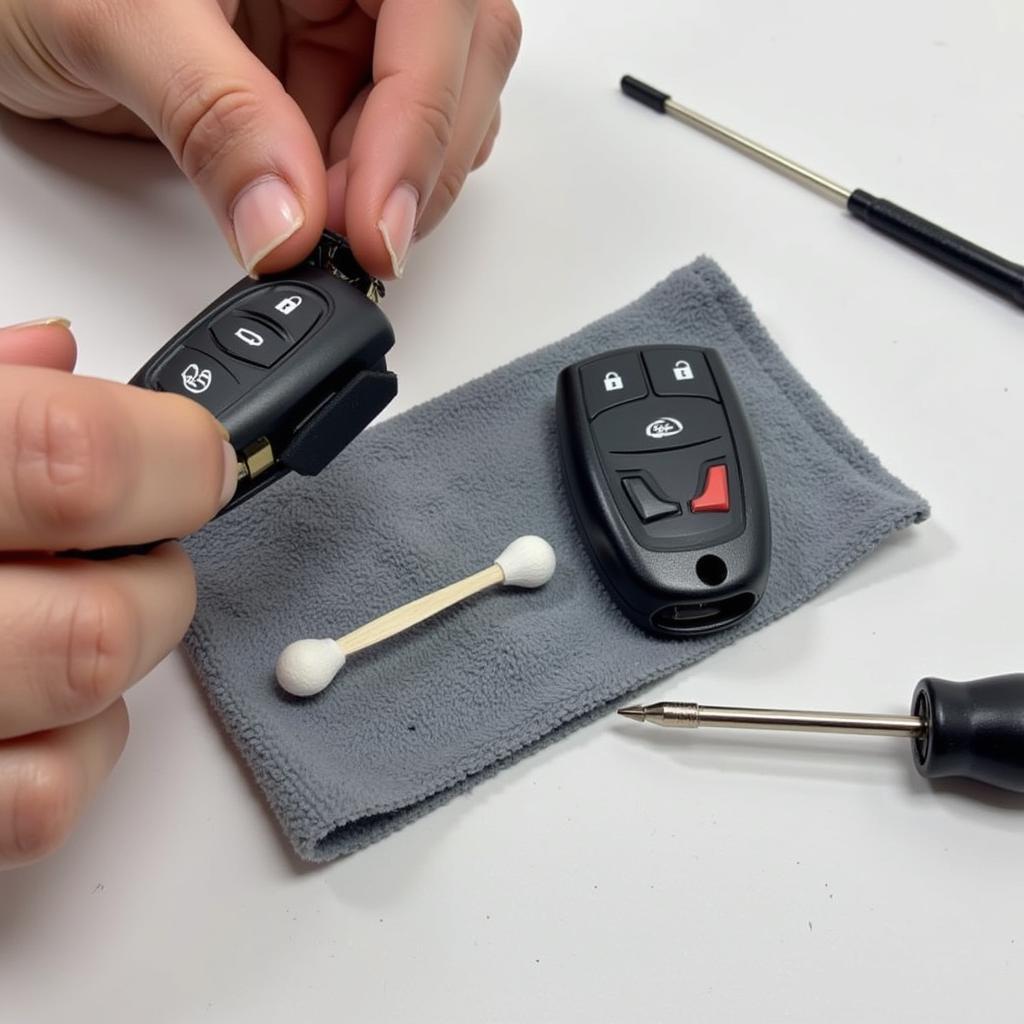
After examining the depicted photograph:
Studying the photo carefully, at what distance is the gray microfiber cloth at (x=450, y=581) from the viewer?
0.50 metres

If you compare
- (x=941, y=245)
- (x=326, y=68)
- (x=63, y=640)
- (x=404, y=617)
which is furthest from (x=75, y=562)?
(x=941, y=245)

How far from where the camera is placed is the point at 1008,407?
0.68 metres

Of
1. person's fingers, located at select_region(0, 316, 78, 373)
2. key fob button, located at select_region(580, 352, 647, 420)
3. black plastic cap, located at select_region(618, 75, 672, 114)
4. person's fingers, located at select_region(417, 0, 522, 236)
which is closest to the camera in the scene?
person's fingers, located at select_region(0, 316, 78, 373)

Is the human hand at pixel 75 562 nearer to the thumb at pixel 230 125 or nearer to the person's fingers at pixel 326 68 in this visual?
the thumb at pixel 230 125

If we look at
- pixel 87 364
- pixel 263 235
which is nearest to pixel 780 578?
pixel 263 235

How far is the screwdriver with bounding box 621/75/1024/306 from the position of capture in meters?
0.73

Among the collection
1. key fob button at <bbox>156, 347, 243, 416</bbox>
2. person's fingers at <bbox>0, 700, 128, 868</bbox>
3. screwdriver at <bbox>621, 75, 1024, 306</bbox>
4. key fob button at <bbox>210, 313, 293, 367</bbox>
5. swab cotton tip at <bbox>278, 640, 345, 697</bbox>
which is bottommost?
person's fingers at <bbox>0, 700, 128, 868</bbox>

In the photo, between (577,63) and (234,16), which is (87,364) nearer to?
(234,16)

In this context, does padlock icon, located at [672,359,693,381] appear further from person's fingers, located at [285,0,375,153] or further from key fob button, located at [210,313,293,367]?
person's fingers, located at [285,0,375,153]

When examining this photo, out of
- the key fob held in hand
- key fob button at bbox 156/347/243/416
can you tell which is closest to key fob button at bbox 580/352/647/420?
the key fob held in hand

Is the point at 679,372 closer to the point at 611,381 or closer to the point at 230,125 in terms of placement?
the point at 611,381

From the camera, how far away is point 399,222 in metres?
0.60

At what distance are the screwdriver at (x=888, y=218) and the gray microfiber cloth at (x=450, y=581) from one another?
17 cm

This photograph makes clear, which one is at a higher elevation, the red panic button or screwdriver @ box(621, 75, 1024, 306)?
screwdriver @ box(621, 75, 1024, 306)
